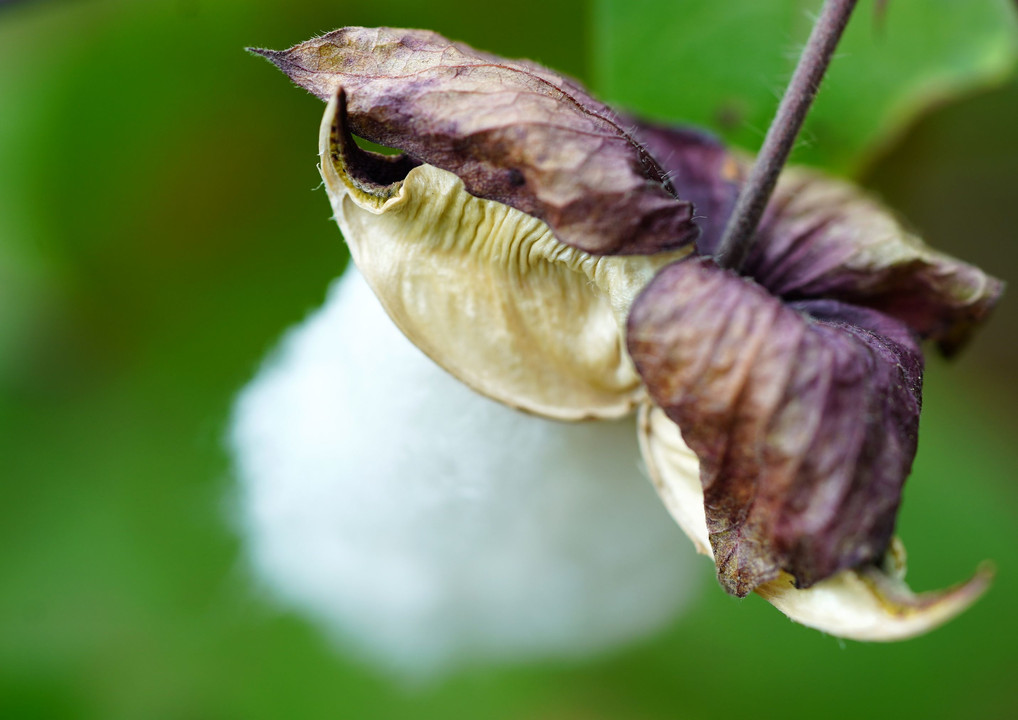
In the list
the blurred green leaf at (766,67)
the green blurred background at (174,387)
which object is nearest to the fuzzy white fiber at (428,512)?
the green blurred background at (174,387)

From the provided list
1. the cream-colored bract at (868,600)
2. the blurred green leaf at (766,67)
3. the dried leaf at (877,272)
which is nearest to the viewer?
the cream-colored bract at (868,600)

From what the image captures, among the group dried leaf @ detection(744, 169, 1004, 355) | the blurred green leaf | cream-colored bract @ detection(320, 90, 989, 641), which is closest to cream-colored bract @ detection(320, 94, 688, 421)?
cream-colored bract @ detection(320, 90, 989, 641)

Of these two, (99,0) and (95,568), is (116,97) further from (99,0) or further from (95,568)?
(95,568)

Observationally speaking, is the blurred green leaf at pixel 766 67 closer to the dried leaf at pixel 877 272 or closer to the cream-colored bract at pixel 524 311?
the dried leaf at pixel 877 272

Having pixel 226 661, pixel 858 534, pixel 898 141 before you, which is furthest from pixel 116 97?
pixel 898 141

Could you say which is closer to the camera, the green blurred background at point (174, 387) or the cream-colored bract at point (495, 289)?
the cream-colored bract at point (495, 289)

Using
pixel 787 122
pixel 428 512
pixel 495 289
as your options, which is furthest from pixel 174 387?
pixel 787 122

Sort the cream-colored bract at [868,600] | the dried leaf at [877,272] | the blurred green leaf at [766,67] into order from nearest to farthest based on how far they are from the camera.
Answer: the cream-colored bract at [868,600]
the dried leaf at [877,272]
the blurred green leaf at [766,67]

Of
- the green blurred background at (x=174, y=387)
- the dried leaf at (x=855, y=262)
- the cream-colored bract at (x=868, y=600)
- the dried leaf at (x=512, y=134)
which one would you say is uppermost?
the dried leaf at (x=512, y=134)
